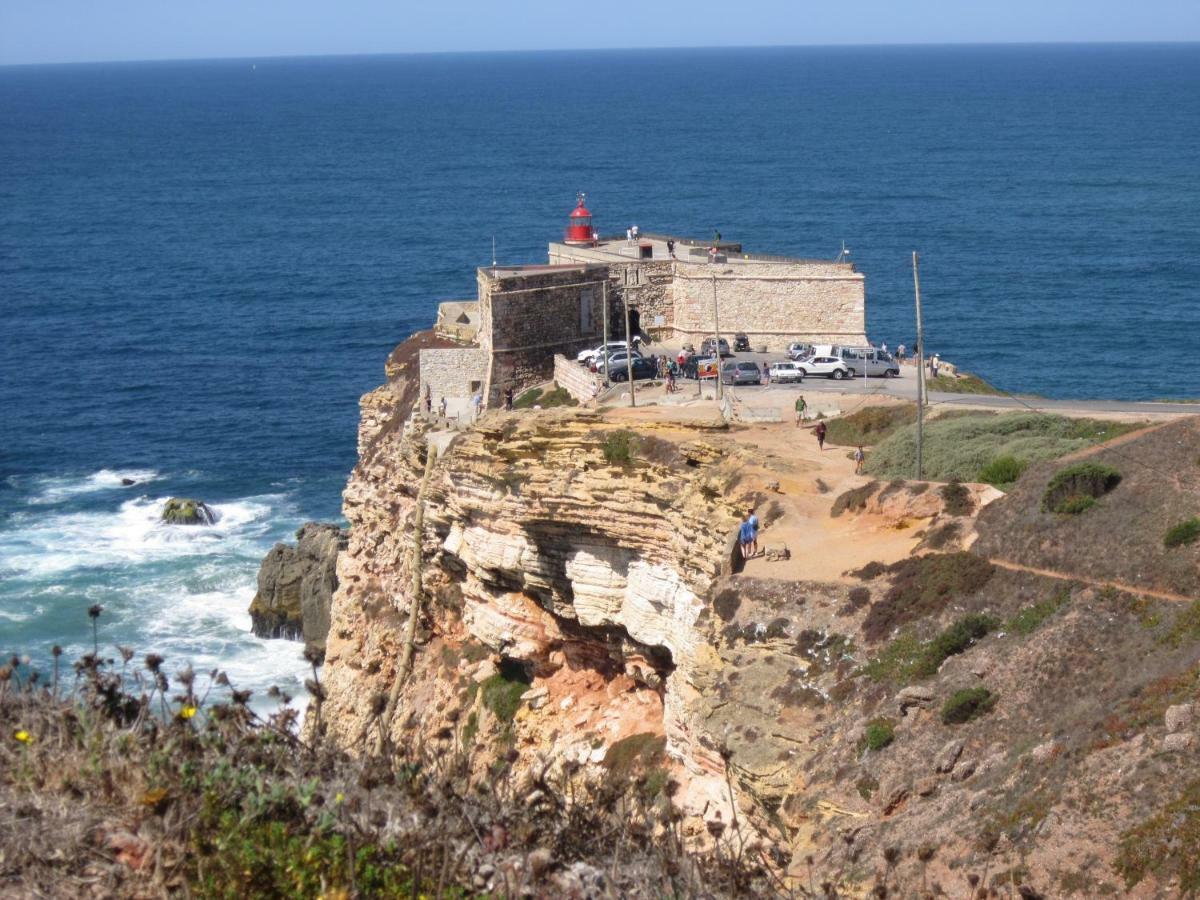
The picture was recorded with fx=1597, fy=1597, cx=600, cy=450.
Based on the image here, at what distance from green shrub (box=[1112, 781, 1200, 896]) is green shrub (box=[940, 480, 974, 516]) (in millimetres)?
11515

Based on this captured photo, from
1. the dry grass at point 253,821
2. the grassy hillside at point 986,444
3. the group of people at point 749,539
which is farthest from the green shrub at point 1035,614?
the dry grass at point 253,821

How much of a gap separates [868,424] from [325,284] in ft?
240

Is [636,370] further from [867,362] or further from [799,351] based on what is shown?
[867,362]

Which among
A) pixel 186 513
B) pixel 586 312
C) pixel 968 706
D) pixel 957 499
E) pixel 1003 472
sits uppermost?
pixel 586 312

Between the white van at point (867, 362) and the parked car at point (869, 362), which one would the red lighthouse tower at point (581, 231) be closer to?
the white van at point (867, 362)

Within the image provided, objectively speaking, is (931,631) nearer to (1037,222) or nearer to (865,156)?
(1037,222)

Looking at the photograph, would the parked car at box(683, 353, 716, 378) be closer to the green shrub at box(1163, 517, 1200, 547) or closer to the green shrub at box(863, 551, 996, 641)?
the green shrub at box(863, 551, 996, 641)

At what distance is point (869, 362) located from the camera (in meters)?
52.1

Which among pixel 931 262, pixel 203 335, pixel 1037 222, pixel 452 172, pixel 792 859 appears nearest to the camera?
pixel 792 859

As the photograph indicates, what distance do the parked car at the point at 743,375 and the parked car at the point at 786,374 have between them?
0.50 metres

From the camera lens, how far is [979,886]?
59.0 ft

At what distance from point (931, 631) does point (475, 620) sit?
1625 cm

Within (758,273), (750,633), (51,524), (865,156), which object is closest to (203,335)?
(51,524)

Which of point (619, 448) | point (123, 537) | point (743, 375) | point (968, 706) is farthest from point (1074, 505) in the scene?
point (123, 537)
